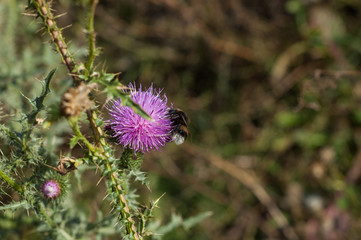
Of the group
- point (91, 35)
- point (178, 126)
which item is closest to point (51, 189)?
point (178, 126)

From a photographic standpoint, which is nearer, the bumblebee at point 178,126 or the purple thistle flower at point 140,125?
the purple thistle flower at point 140,125

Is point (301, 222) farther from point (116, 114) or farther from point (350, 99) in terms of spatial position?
point (116, 114)

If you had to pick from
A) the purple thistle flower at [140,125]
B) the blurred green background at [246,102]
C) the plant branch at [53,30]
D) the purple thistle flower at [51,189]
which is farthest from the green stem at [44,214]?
the blurred green background at [246,102]

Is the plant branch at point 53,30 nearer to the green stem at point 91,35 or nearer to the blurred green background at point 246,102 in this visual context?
the green stem at point 91,35

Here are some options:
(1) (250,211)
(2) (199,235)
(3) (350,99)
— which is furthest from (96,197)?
(3) (350,99)

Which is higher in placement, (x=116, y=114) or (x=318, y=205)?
(x=318, y=205)
